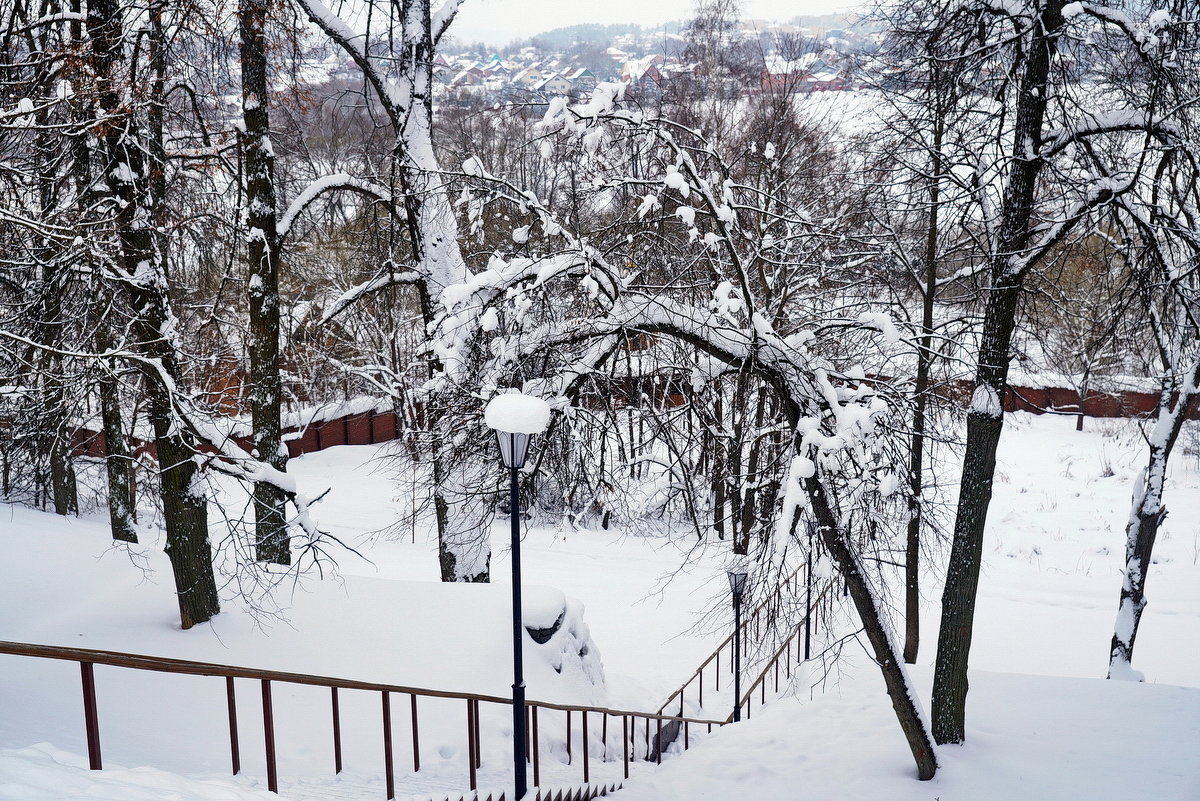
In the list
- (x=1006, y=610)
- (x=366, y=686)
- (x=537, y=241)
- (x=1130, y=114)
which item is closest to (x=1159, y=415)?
(x=1006, y=610)

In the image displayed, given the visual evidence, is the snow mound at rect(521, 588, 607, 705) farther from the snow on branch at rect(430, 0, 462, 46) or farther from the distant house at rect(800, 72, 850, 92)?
the distant house at rect(800, 72, 850, 92)

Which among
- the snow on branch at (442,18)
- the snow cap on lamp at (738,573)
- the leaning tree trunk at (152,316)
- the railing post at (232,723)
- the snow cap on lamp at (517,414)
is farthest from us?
the snow on branch at (442,18)

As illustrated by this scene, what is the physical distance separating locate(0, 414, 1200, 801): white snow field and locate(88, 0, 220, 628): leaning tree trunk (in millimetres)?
606

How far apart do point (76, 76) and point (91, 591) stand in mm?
5140

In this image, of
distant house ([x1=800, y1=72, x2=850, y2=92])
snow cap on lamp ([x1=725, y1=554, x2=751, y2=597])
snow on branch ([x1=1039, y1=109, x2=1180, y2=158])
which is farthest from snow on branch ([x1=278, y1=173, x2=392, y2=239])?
distant house ([x1=800, y1=72, x2=850, y2=92])

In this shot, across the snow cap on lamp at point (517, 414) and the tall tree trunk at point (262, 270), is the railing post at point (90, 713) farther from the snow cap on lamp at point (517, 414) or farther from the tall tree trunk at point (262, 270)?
the tall tree trunk at point (262, 270)

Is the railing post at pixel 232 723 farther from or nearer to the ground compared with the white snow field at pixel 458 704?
farther from the ground

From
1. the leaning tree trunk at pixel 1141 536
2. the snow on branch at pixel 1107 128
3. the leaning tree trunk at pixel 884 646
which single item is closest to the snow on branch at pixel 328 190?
the leaning tree trunk at pixel 884 646

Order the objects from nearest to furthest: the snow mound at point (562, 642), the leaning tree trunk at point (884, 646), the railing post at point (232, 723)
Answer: the railing post at point (232, 723)
the leaning tree trunk at point (884, 646)
the snow mound at point (562, 642)

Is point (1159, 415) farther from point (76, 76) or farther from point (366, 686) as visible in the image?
point (76, 76)

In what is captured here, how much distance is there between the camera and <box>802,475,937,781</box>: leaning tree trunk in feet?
21.4

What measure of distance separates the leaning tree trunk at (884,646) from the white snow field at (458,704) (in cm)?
28

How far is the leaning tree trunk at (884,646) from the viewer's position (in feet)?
21.4

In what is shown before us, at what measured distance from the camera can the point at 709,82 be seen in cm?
2052
